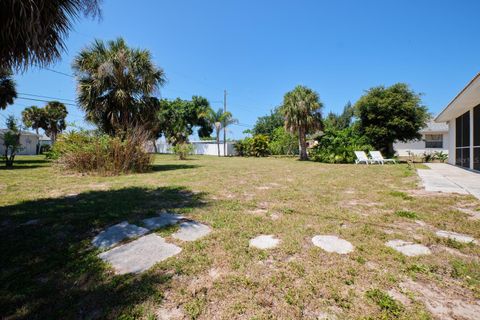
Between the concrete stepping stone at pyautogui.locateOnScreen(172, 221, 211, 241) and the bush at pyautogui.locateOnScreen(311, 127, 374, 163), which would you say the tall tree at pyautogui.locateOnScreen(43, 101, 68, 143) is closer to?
the bush at pyautogui.locateOnScreen(311, 127, 374, 163)

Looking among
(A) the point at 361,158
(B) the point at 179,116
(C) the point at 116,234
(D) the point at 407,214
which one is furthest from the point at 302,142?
(B) the point at 179,116

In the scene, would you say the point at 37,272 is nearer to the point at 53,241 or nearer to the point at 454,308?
the point at 53,241

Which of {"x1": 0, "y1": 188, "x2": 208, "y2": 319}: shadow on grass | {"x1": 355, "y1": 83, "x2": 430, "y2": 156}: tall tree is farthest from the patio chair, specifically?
{"x1": 0, "y1": 188, "x2": 208, "y2": 319}: shadow on grass

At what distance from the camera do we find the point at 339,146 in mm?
17281

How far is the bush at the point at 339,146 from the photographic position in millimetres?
16766

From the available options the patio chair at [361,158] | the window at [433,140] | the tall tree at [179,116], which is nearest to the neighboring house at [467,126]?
the patio chair at [361,158]

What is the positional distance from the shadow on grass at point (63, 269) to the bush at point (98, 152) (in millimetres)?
5098

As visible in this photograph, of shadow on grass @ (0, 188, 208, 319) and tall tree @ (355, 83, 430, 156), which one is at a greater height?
tall tree @ (355, 83, 430, 156)

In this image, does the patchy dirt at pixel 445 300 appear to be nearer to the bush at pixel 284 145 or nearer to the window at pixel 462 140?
the window at pixel 462 140

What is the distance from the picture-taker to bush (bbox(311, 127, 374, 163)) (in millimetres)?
16766

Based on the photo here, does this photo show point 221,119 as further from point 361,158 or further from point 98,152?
point 98,152

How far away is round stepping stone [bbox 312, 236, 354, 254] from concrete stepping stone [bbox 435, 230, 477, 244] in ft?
4.23

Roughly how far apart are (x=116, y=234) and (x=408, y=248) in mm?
3441

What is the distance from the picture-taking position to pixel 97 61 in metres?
9.93
